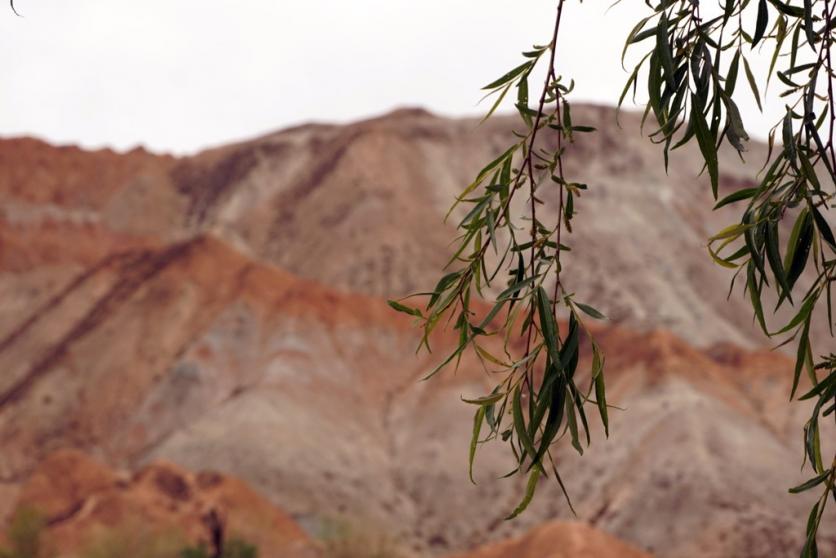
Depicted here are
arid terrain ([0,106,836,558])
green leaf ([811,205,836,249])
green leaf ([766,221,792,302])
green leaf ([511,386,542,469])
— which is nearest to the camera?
green leaf ([766,221,792,302])

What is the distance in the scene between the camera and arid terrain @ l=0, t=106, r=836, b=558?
5338 centimetres

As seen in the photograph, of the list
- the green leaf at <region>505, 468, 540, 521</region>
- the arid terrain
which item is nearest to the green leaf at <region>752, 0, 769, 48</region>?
the green leaf at <region>505, 468, 540, 521</region>

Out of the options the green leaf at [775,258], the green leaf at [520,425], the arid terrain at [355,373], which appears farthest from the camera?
the arid terrain at [355,373]

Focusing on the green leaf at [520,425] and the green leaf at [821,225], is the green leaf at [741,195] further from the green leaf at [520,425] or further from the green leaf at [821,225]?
the green leaf at [520,425]

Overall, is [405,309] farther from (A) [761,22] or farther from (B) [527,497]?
(A) [761,22]

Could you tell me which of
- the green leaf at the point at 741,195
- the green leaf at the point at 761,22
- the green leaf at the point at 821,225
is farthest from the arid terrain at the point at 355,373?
the green leaf at the point at 761,22

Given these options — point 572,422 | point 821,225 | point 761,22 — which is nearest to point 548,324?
point 572,422

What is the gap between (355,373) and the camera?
67125mm

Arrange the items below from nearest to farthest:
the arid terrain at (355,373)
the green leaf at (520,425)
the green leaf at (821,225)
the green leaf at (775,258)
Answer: the green leaf at (775,258) < the green leaf at (821,225) < the green leaf at (520,425) < the arid terrain at (355,373)

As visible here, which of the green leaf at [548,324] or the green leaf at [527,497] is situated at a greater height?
the green leaf at [548,324]

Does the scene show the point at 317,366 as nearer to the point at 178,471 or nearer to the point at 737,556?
the point at 178,471

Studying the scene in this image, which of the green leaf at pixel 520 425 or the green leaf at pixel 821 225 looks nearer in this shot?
the green leaf at pixel 821 225

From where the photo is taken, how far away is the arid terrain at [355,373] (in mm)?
53375

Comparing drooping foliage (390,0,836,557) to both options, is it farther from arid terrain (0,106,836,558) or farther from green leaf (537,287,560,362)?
arid terrain (0,106,836,558)
